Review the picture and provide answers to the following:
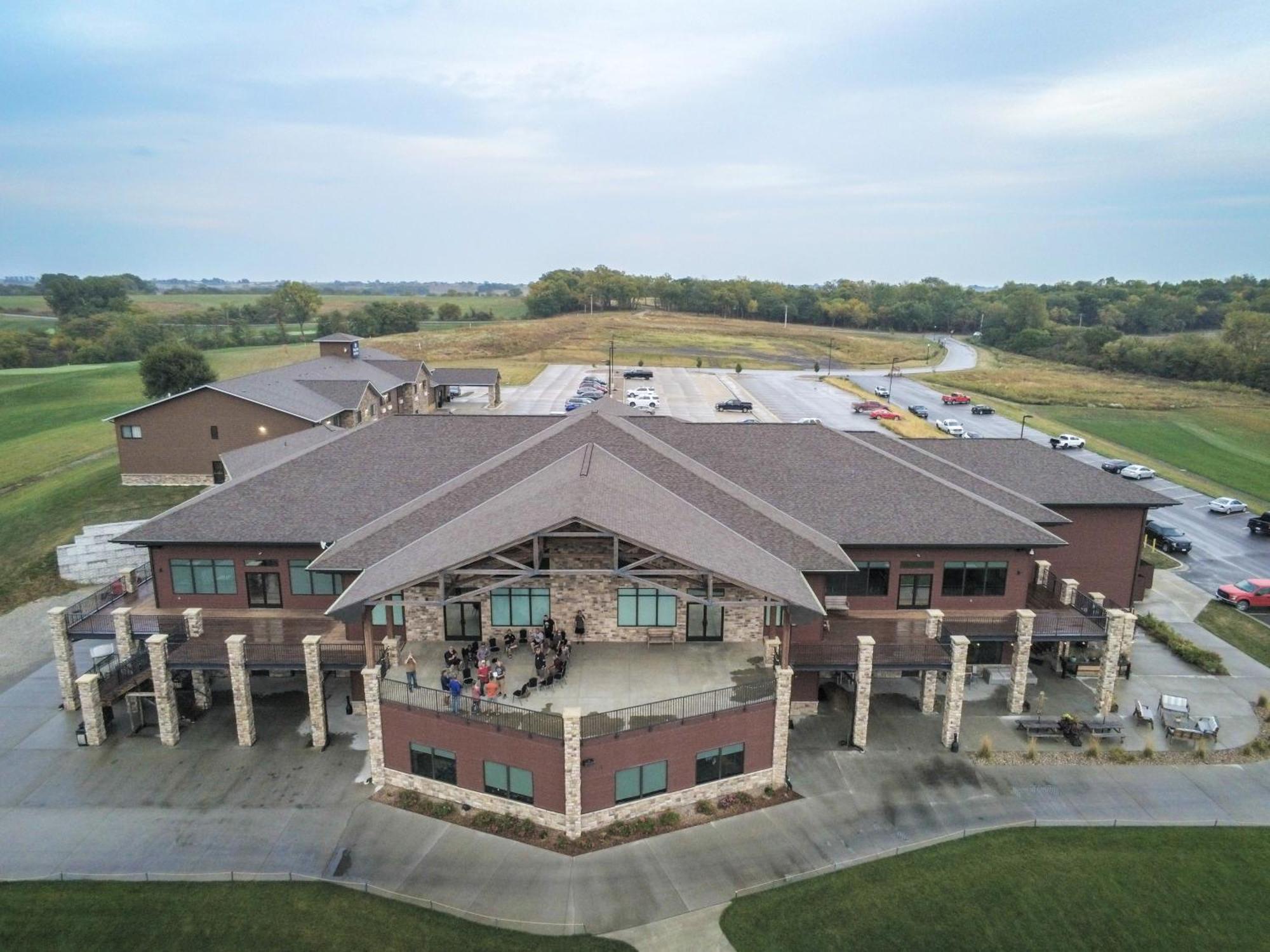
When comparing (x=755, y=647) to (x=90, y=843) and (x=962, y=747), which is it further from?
(x=90, y=843)

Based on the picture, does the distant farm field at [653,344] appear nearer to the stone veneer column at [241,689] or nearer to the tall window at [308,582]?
the tall window at [308,582]

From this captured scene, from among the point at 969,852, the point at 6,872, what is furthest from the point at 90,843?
the point at 969,852

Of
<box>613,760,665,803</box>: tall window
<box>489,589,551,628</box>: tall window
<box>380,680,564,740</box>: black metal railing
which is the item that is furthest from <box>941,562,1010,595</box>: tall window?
<box>380,680,564,740</box>: black metal railing

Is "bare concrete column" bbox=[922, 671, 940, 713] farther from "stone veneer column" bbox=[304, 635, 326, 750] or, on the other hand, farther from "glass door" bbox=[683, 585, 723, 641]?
"stone veneer column" bbox=[304, 635, 326, 750]

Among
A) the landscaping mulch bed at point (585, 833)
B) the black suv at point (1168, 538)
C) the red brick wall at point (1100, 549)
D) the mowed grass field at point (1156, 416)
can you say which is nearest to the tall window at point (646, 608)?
the landscaping mulch bed at point (585, 833)

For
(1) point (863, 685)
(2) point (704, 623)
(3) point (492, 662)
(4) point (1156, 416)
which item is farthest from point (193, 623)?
(4) point (1156, 416)

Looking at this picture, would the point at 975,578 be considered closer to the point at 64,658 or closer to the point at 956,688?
the point at 956,688
